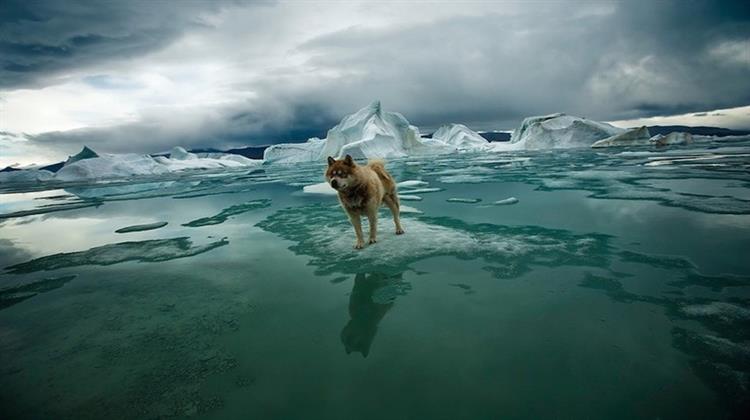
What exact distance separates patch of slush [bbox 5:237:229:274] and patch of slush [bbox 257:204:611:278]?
5.42 ft

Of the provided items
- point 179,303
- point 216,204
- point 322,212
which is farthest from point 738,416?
point 216,204

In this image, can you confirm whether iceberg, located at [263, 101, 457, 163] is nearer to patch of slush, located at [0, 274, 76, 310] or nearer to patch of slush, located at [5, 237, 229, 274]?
patch of slush, located at [5, 237, 229, 274]

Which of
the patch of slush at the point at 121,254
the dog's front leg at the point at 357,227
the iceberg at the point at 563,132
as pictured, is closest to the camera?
the dog's front leg at the point at 357,227

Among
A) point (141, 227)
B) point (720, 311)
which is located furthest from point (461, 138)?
point (720, 311)

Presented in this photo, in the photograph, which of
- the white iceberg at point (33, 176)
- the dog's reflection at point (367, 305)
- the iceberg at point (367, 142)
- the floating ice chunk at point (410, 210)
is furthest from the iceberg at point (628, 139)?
the white iceberg at point (33, 176)

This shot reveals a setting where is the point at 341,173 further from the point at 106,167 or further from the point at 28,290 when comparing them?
the point at 106,167

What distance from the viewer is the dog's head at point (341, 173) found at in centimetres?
477

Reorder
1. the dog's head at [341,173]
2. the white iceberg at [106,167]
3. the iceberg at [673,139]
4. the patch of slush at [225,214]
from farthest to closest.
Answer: the white iceberg at [106,167], the iceberg at [673,139], the patch of slush at [225,214], the dog's head at [341,173]

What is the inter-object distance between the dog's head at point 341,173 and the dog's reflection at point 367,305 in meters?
1.26

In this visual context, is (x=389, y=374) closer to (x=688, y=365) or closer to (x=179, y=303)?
(x=688, y=365)

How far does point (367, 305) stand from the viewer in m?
3.52

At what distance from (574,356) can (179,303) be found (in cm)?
384

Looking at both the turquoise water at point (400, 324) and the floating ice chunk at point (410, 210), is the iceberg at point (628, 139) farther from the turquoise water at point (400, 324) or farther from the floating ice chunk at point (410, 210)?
the floating ice chunk at point (410, 210)

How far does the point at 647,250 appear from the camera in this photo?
460 cm
